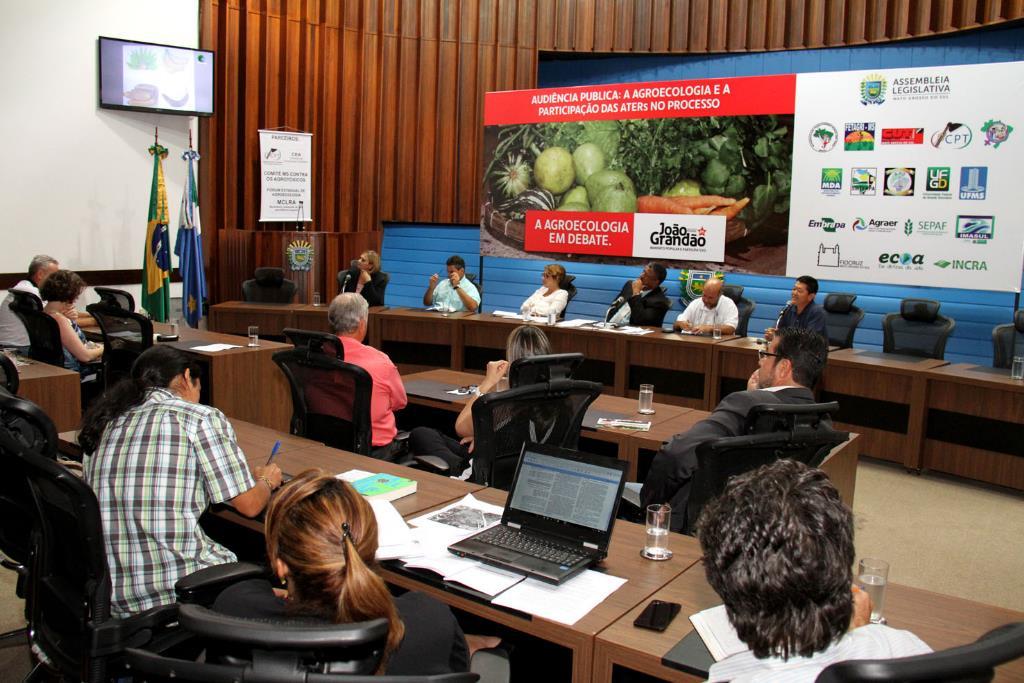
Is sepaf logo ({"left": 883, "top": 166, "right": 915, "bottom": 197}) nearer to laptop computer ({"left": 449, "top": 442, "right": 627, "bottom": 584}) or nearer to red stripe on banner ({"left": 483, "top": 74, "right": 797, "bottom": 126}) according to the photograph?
red stripe on banner ({"left": 483, "top": 74, "right": 797, "bottom": 126})

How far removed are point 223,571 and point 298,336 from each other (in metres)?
1.78

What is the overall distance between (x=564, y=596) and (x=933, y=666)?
107cm

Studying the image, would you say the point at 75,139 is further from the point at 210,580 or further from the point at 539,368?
the point at 210,580

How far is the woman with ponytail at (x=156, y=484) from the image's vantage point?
7.62ft

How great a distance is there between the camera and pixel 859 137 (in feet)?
23.4

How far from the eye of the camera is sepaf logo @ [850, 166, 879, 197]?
7105 mm

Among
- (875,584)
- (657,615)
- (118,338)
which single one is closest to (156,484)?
(657,615)

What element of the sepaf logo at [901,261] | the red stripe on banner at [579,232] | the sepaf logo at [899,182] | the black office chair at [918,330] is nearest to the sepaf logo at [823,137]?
the sepaf logo at [899,182]

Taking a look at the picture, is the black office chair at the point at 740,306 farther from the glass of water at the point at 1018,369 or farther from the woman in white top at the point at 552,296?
the glass of water at the point at 1018,369

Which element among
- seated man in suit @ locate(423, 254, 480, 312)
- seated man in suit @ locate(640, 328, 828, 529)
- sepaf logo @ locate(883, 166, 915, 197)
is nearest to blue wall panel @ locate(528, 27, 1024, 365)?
sepaf logo @ locate(883, 166, 915, 197)

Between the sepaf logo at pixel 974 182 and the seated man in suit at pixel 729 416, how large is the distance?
3.95 metres

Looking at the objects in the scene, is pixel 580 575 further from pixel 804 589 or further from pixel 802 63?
pixel 802 63

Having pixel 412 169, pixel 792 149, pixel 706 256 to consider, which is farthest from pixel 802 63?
pixel 412 169

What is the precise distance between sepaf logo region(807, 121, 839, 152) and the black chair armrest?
639 centimetres
